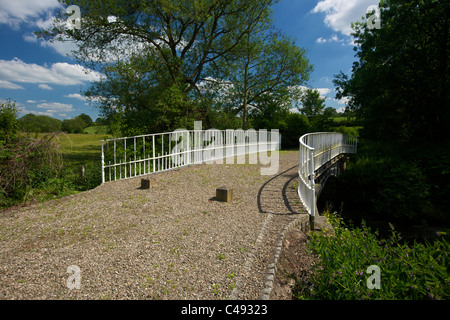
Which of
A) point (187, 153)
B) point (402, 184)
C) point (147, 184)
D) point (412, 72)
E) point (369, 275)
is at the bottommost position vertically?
point (402, 184)

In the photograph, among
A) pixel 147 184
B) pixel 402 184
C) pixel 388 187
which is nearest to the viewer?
pixel 147 184

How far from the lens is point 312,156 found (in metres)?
4.67

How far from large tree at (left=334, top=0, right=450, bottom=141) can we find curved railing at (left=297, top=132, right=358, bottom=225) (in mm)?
2949

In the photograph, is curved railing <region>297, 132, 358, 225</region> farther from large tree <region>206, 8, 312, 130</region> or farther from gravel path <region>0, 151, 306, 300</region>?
large tree <region>206, 8, 312, 130</region>

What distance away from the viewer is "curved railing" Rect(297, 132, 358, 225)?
4.69 m

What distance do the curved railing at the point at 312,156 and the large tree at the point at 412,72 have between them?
295 centimetres

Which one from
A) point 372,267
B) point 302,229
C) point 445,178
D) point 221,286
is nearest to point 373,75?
point 445,178

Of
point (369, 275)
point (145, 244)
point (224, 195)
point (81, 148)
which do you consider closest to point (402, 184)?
point (224, 195)

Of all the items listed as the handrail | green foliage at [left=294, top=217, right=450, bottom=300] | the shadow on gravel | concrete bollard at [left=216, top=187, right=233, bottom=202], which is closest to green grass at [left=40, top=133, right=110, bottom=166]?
the handrail

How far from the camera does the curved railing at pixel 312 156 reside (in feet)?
15.4

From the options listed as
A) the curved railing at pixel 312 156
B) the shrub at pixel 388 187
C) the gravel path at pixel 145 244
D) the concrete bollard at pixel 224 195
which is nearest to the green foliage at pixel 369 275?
the gravel path at pixel 145 244

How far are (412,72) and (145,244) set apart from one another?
16551 millimetres

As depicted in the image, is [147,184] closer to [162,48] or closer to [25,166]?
[25,166]
